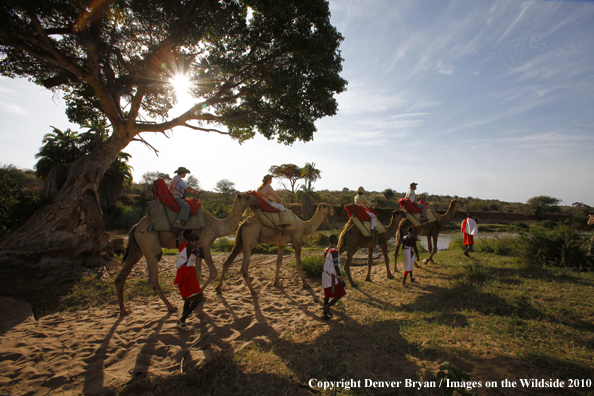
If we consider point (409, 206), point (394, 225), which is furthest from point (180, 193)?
point (409, 206)

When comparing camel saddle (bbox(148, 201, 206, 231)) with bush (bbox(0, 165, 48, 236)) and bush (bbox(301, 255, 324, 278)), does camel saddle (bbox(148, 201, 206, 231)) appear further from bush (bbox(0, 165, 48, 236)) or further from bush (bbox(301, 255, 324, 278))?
bush (bbox(0, 165, 48, 236))

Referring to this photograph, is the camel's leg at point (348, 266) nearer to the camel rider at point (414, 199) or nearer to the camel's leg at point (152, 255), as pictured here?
the camel rider at point (414, 199)

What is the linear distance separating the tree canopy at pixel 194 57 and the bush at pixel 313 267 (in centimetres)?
507

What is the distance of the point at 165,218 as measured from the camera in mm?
5855

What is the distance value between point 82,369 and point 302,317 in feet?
12.0

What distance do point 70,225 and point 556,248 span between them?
1602 centimetres

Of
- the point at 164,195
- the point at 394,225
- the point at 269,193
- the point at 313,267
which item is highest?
the point at 269,193

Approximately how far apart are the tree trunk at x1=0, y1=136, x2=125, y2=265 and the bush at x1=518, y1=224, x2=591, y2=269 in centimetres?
1474

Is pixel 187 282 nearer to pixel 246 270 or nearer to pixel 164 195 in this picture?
pixel 164 195

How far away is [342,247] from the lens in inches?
324

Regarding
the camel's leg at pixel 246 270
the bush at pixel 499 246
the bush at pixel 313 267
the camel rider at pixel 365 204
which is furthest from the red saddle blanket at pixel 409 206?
the camel's leg at pixel 246 270

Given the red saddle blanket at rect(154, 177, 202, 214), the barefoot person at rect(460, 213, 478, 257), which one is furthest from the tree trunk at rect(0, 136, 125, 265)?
the barefoot person at rect(460, 213, 478, 257)

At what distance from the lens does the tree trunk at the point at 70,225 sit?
26.1 ft

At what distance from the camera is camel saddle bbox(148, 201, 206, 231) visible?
5773mm
